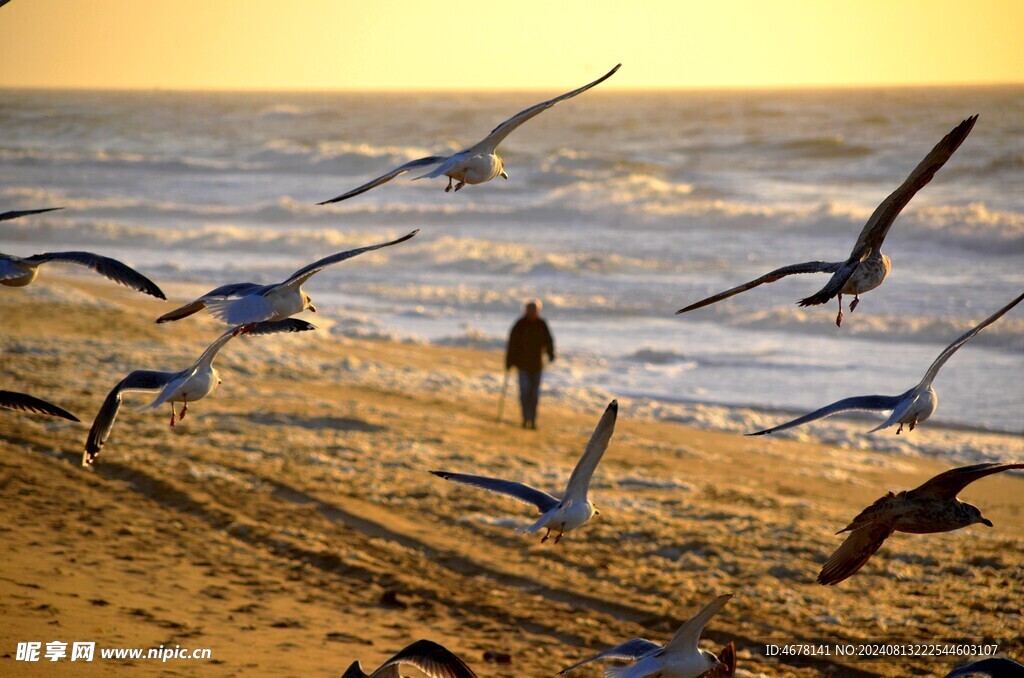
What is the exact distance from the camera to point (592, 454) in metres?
4.65

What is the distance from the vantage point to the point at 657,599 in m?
7.03

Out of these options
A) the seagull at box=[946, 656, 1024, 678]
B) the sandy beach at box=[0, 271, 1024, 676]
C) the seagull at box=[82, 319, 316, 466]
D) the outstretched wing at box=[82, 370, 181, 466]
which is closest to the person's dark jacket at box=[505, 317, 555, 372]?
the sandy beach at box=[0, 271, 1024, 676]

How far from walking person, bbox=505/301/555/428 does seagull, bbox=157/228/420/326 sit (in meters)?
6.47

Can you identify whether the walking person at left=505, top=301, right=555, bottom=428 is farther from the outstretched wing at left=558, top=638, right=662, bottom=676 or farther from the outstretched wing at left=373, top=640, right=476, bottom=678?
the outstretched wing at left=373, top=640, right=476, bottom=678

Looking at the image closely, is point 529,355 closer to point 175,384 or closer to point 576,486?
point 175,384

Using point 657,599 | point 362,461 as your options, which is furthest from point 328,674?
point 362,461

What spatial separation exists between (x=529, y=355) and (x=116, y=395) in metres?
6.65

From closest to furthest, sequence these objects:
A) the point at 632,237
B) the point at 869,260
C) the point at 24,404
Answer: the point at 869,260 < the point at 24,404 < the point at 632,237

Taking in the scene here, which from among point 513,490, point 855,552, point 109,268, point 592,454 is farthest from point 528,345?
point 855,552

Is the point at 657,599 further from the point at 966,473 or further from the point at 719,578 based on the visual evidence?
the point at 966,473

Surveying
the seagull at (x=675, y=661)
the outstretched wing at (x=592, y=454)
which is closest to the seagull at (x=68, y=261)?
the outstretched wing at (x=592, y=454)

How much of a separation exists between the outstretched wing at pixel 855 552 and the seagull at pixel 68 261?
3331mm

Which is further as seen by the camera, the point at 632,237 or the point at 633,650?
the point at 632,237

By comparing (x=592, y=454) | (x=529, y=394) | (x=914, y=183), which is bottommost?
(x=529, y=394)
